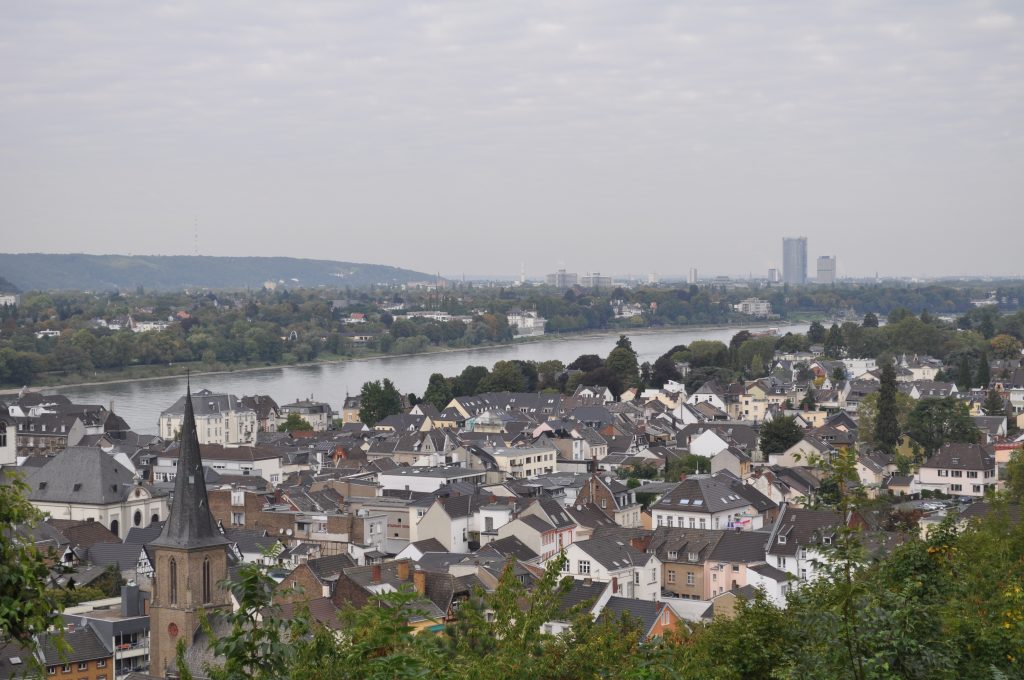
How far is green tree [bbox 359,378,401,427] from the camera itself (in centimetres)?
3212

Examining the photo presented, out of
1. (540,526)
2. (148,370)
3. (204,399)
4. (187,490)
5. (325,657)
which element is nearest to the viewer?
(325,657)

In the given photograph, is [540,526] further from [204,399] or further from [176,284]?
[176,284]

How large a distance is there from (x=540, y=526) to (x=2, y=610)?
14.1 meters

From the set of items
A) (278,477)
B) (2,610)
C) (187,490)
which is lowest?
(278,477)

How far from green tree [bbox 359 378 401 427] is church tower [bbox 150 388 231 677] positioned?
20.6 meters

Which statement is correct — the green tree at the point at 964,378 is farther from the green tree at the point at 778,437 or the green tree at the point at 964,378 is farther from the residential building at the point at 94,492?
the residential building at the point at 94,492

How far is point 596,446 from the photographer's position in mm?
27234

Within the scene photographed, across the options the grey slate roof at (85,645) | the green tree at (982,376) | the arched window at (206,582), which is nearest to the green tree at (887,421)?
the green tree at (982,376)

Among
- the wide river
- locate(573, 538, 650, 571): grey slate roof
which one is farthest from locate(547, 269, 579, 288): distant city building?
→ locate(573, 538, 650, 571): grey slate roof

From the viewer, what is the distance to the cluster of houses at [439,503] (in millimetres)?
11320

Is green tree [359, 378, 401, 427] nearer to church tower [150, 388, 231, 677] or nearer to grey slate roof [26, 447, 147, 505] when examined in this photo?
grey slate roof [26, 447, 147, 505]

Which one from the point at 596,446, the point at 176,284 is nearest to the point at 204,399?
the point at 596,446

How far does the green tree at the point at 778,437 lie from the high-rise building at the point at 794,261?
15917 cm

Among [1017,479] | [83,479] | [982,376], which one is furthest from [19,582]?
[982,376]
